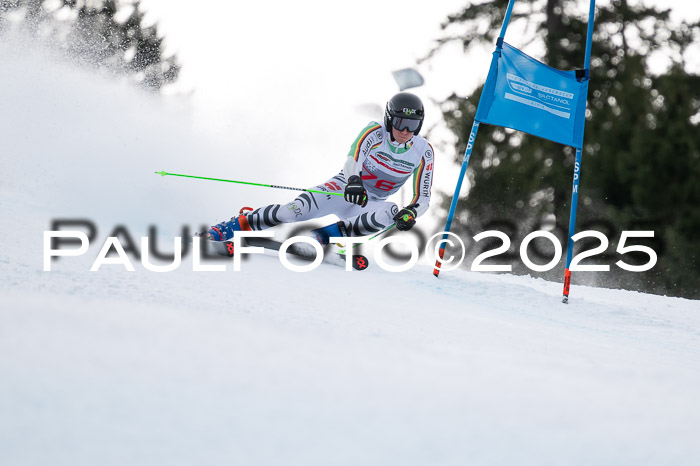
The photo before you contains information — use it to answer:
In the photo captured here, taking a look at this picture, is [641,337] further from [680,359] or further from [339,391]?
[339,391]

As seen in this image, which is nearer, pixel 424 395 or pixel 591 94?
pixel 424 395

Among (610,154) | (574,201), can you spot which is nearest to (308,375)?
(574,201)

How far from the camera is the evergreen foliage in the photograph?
11.0 meters

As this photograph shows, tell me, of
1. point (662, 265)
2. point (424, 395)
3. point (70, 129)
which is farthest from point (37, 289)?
point (662, 265)

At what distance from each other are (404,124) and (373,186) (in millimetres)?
712

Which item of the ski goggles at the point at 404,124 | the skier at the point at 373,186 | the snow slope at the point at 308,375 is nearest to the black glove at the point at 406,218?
the skier at the point at 373,186

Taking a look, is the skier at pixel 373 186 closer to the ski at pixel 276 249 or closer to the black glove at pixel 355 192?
the black glove at pixel 355 192

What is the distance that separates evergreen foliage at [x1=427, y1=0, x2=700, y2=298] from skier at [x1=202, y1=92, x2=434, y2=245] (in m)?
6.44

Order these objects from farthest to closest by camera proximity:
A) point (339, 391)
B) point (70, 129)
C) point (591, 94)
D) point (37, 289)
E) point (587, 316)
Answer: point (591, 94) < point (70, 129) < point (587, 316) < point (37, 289) < point (339, 391)

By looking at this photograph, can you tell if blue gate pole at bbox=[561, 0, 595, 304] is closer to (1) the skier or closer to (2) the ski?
(1) the skier

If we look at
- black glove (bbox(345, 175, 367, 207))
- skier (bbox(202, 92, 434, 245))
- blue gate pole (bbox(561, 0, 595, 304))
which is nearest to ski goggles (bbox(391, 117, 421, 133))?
skier (bbox(202, 92, 434, 245))

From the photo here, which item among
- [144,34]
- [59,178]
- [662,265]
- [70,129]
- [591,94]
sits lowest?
[662,265]

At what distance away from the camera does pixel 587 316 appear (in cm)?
500

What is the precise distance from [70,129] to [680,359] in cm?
758
